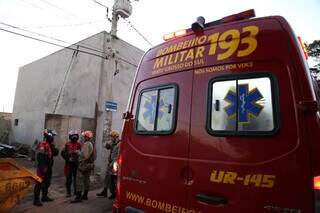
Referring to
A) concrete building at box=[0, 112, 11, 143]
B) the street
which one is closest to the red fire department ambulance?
the street

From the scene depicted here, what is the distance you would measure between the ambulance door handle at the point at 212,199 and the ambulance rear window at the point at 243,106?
22.2 inches

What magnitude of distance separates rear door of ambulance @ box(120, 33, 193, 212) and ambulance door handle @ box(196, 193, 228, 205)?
7.4 inches

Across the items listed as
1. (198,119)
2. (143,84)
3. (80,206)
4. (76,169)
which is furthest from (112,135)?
(198,119)

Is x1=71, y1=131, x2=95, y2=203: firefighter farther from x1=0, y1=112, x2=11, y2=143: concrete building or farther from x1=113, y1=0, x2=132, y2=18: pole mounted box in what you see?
x1=0, y1=112, x2=11, y2=143: concrete building

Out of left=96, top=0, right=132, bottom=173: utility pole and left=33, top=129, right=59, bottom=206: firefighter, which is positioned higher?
left=96, top=0, right=132, bottom=173: utility pole

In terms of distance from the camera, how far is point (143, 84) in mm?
3805

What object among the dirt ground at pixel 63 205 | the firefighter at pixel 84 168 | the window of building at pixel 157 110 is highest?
the window of building at pixel 157 110

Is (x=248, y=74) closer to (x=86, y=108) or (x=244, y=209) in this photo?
(x=244, y=209)

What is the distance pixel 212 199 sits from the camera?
2734mm

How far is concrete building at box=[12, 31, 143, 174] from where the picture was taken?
13.0m

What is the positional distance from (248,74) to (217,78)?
0.31 meters

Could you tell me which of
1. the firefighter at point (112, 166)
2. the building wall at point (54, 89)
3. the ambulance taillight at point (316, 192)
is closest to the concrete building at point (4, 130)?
the building wall at point (54, 89)

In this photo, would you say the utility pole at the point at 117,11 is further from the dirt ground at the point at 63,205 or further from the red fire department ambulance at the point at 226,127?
the red fire department ambulance at the point at 226,127

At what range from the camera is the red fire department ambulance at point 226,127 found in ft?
7.88
